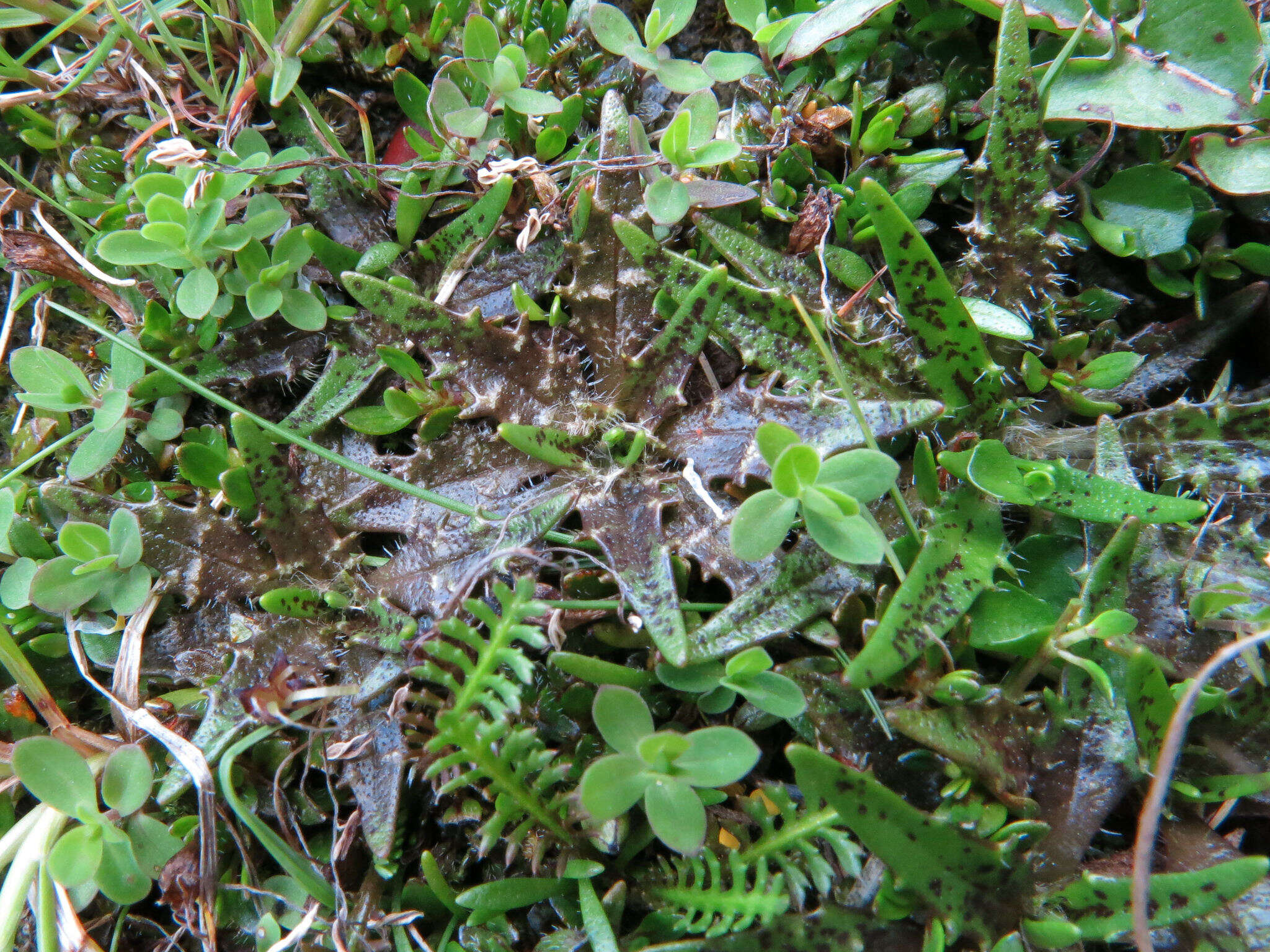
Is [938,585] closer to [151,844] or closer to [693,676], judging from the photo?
[693,676]

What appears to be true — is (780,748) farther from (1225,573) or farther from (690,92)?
(690,92)

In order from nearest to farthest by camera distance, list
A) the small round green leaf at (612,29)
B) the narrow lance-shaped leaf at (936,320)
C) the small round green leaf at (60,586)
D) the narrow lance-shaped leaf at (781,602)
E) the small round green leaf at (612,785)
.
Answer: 1. the small round green leaf at (612,785)
2. the narrow lance-shaped leaf at (781,602)
3. the narrow lance-shaped leaf at (936,320)
4. the small round green leaf at (60,586)
5. the small round green leaf at (612,29)

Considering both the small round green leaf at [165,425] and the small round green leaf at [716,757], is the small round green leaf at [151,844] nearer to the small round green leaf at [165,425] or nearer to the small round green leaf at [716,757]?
the small round green leaf at [165,425]

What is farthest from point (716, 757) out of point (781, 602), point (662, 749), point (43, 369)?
point (43, 369)

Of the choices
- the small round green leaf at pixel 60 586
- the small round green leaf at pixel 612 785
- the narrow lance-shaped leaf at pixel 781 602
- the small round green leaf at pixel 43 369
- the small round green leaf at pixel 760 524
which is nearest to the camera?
the small round green leaf at pixel 612 785

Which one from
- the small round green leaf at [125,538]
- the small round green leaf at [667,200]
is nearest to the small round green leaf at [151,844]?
the small round green leaf at [125,538]

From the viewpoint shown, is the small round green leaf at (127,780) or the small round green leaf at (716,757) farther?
the small round green leaf at (127,780)

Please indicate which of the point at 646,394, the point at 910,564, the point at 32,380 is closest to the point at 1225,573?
the point at 910,564
